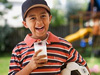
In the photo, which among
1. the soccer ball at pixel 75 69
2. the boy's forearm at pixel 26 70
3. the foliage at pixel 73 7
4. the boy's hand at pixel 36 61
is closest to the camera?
the boy's hand at pixel 36 61

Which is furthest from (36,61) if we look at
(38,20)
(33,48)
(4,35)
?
(4,35)

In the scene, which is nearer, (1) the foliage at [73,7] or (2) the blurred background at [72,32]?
(2) the blurred background at [72,32]

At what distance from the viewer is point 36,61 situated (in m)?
1.85

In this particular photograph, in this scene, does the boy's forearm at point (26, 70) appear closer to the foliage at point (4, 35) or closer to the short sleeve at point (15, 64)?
the short sleeve at point (15, 64)

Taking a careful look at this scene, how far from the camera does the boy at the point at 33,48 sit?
197cm

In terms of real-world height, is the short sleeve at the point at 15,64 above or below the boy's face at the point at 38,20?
below

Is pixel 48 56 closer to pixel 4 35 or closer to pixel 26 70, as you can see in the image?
pixel 26 70

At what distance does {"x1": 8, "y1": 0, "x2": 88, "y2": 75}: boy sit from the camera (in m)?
1.97

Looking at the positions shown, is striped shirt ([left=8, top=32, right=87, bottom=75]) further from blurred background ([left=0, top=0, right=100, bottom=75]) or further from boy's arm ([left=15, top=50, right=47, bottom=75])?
blurred background ([left=0, top=0, right=100, bottom=75])

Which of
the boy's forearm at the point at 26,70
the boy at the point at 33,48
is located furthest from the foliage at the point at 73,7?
Answer: the boy's forearm at the point at 26,70

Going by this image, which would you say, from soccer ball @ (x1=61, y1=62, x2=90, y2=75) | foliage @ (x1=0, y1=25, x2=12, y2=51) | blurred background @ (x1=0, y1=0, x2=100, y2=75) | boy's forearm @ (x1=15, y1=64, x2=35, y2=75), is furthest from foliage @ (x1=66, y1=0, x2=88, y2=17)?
boy's forearm @ (x1=15, y1=64, x2=35, y2=75)

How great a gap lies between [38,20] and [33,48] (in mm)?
247

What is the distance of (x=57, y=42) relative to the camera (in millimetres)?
2125

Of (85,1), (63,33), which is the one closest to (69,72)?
(63,33)
